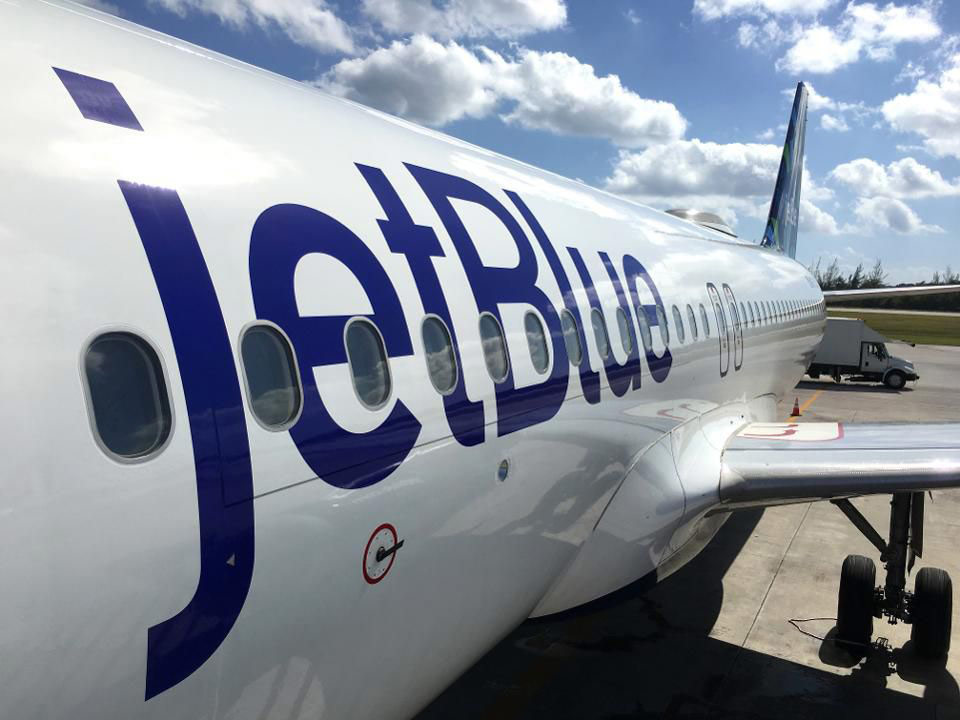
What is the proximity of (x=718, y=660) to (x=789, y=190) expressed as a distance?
1577 cm

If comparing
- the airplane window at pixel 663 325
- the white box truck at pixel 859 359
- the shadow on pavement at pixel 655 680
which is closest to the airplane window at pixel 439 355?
the shadow on pavement at pixel 655 680

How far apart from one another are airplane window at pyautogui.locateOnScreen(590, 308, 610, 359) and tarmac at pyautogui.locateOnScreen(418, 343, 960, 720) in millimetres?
1700

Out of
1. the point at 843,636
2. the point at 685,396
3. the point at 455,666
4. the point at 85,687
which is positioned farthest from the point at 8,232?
the point at 843,636

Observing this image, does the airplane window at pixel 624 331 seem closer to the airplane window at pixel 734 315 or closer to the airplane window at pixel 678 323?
the airplane window at pixel 678 323

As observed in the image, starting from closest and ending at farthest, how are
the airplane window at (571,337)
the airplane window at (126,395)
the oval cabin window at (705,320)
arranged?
the airplane window at (126,395), the airplane window at (571,337), the oval cabin window at (705,320)

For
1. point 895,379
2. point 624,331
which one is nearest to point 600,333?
point 624,331

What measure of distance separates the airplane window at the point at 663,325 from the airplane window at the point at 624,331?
808 mm

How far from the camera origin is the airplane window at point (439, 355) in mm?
3584

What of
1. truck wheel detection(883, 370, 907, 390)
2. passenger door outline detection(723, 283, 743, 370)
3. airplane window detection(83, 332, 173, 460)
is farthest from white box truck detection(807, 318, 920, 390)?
airplane window detection(83, 332, 173, 460)

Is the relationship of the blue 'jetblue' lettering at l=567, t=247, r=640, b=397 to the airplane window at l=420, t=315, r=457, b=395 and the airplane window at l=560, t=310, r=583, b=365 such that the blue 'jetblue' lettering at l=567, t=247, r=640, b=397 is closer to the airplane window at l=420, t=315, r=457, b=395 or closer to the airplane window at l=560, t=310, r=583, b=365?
the airplane window at l=560, t=310, r=583, b=365

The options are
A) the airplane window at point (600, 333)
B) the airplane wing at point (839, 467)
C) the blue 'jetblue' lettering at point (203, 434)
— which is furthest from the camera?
the airplane wing at point (839, 467)

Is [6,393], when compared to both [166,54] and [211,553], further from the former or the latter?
[166,54]

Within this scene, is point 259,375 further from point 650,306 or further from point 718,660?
point 718,660

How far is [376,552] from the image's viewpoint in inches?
124
